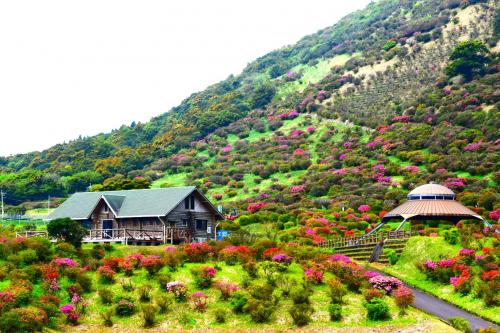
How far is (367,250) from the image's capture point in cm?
5284

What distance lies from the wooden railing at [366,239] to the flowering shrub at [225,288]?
62.2ft

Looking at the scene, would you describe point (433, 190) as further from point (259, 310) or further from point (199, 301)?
point (199, 301)

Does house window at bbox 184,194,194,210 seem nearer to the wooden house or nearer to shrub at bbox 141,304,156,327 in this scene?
the wooden house

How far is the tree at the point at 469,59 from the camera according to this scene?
114 metres

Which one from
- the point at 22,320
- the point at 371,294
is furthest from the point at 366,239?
the point at 22,320

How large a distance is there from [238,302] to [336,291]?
5.67 meters

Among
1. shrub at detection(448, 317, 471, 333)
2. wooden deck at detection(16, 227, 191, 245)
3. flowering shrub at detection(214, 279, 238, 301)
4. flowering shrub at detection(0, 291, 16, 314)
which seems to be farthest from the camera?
wooden deck at detection(16, 227, 191, 245)

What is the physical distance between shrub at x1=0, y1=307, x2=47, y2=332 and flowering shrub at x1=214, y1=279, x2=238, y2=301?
32.4ft

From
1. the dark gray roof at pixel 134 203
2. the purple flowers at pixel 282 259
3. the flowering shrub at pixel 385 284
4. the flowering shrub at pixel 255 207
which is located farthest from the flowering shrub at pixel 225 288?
the flowering shrub at pixel 255 207

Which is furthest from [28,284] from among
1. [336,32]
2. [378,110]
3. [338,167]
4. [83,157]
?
[336,32]

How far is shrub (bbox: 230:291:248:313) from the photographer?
34.8 meters

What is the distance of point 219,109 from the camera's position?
15112 centimetres

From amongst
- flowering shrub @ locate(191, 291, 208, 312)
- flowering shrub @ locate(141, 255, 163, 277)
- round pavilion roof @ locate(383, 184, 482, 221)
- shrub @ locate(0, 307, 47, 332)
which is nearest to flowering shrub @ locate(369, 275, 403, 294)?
flowering shrub @ locate(191, 291, 208, 312)

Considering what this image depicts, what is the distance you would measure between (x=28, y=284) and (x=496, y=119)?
72.6 m
